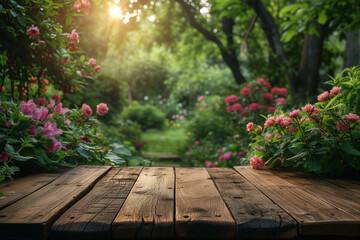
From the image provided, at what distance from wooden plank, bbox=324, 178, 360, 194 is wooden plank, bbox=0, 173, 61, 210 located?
166 cm

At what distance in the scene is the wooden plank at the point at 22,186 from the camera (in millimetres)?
1316

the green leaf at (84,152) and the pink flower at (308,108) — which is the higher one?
the pink flower at (308,108)

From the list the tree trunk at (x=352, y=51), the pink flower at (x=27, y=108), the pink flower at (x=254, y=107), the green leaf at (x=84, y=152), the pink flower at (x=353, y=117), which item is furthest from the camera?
the tree trunk at (x=352, y=51)

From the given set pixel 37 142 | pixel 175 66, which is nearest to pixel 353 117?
pixel 37 142

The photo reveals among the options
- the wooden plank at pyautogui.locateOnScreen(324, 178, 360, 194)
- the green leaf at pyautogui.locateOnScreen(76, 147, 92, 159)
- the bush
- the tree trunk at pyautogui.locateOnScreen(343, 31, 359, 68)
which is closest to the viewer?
the wooden plank at pyautogui.locateOnScreen(324, 178, 360, 194)

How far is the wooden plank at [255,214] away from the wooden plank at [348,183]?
518 millimetres

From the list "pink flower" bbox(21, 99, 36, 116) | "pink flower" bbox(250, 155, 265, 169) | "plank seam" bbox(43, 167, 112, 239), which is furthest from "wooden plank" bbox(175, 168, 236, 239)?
"pink flower" bbox(21, 99, 36, 116)

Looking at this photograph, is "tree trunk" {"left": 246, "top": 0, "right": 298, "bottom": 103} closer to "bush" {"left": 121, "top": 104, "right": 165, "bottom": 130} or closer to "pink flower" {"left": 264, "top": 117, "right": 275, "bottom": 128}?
"pink flower" {"left": 264, "top": 117, "right": 275, "bottom": 128}

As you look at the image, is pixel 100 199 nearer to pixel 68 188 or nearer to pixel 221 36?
pixel 68 188

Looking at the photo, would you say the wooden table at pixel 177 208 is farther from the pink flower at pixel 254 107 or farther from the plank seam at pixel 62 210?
the pink flower at pixel 254 107

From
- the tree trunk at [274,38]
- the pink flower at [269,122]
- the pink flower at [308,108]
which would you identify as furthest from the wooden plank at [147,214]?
the tree trunk at [274,38]

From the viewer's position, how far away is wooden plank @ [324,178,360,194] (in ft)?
5.18

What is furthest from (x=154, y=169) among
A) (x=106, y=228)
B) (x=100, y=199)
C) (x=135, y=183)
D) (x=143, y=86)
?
(x=143, y=86)

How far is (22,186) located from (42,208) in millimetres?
465
